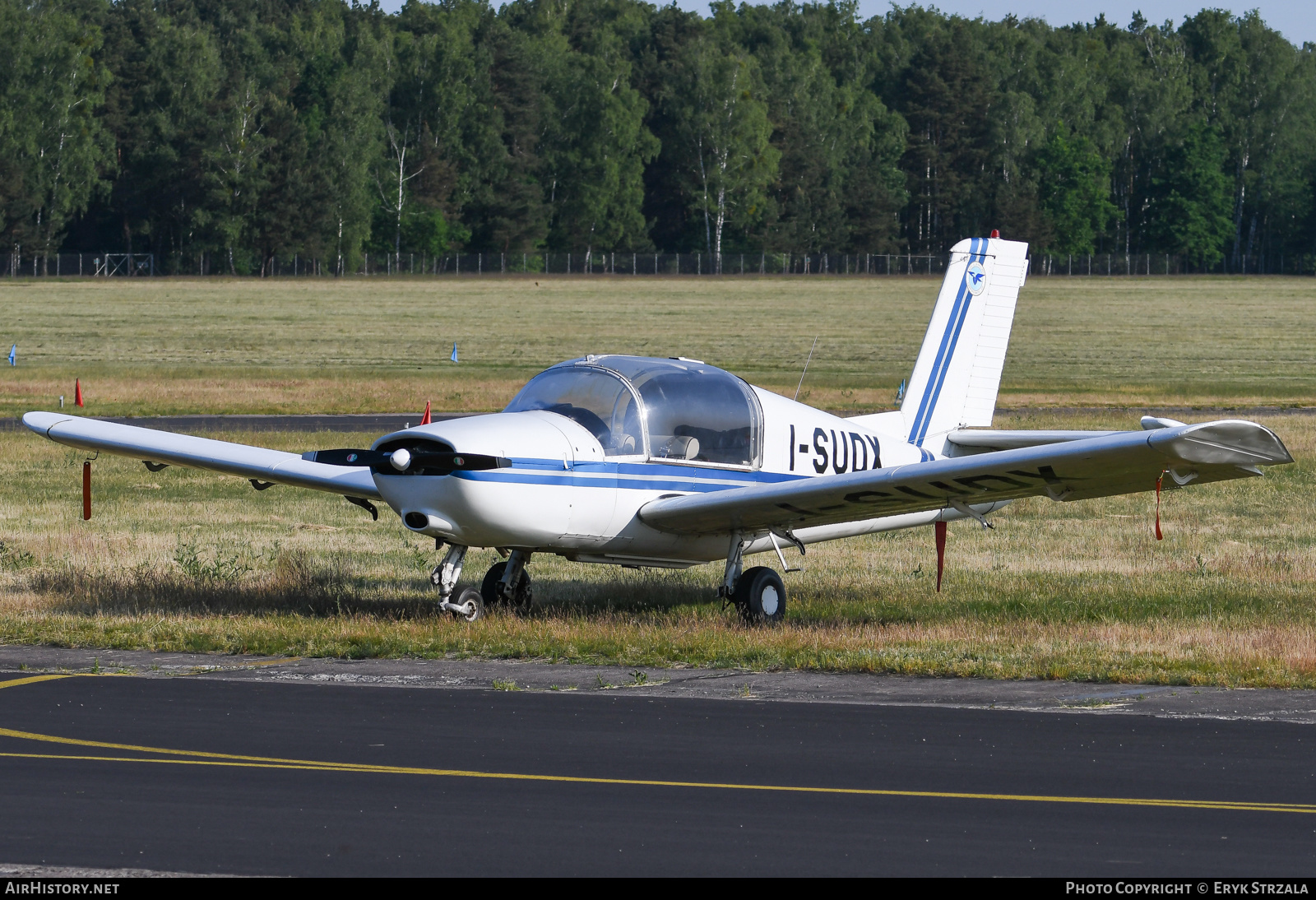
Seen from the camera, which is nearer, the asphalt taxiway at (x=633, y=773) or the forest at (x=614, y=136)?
the asphalt taxiway at (x=633, y=773)

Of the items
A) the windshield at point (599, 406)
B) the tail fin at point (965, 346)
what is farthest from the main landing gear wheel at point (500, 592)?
the tail fin at point (965, 346)

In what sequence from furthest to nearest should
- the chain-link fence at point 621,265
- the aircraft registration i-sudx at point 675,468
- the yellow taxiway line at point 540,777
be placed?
the chain-link fence at point 621,265 < the aircraft registration i-sudx at point 675,468 < the yellow taxiway line at point 540,777

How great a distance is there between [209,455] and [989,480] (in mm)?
6900

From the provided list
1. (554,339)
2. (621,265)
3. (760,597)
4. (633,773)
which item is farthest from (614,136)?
(633,773)

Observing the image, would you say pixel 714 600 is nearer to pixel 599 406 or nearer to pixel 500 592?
pixel 500 592

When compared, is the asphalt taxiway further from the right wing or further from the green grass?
the right wing

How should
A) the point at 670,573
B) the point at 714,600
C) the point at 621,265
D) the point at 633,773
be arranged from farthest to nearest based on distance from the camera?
the point at 621,265, the point at 670,573, the point at 714,600, the point at 633,773

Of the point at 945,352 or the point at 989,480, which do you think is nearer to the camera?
the point at 989,480

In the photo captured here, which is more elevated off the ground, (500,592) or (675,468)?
(675,468)

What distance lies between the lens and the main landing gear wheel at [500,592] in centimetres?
1420

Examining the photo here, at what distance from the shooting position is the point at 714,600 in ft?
50.9

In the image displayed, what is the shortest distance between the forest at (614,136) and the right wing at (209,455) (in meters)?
105

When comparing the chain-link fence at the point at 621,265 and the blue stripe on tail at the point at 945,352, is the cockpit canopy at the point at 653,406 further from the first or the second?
the chain-link fence at the point at 621,265

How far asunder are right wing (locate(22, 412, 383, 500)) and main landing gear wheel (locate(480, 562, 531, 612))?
121cm
